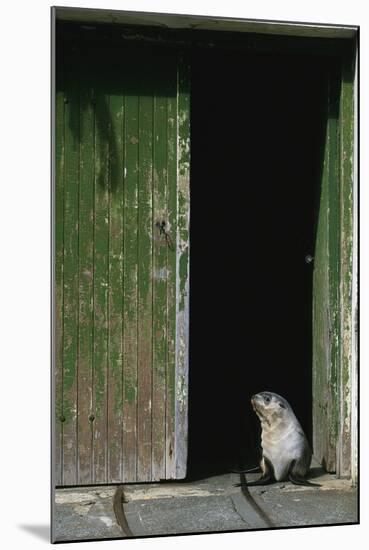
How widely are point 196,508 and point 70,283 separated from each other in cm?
149

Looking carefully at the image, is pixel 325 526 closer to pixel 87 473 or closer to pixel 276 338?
pixel 87 473

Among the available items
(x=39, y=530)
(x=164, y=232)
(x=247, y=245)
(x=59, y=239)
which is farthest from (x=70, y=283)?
(x=247, y=245)

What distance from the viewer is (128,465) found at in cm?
514

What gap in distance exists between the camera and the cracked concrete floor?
450 cm

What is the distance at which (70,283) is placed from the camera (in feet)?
16.5

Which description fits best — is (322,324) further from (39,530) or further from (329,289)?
(39,530)

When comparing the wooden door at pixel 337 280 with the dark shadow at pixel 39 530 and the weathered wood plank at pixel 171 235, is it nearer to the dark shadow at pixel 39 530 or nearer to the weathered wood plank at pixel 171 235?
the weathered wood plank at pixel 171 235

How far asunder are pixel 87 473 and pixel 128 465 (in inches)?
9.8

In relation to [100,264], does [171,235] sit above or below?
above

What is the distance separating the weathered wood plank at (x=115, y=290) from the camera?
5.04 metres

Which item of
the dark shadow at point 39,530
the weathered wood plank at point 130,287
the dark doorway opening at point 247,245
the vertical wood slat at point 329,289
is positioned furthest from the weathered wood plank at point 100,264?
the dark doorway opening at point 247,245

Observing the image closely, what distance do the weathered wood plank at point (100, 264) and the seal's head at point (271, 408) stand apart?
991 mm

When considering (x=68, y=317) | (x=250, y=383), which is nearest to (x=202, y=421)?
(x=250, y=383)

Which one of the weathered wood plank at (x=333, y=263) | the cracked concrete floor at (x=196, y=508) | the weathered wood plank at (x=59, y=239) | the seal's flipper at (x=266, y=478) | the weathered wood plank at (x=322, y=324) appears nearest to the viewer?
the cracked concrete floor at (x=196, y=508)
